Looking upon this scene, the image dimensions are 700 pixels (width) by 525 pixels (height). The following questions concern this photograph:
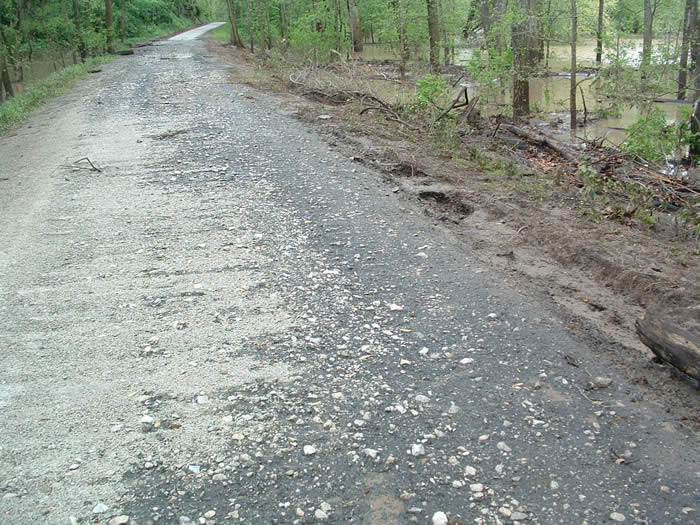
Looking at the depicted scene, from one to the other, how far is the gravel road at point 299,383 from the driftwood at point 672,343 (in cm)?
35

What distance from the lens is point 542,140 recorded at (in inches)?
398

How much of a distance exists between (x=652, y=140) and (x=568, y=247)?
4.87m

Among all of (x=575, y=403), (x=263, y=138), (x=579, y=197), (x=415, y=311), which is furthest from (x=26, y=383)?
(x=263, y=138)

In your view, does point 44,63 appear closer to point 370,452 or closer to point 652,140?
point 652,140

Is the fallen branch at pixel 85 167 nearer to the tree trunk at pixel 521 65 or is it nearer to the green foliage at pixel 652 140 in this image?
the green foliage at pixel 652 140

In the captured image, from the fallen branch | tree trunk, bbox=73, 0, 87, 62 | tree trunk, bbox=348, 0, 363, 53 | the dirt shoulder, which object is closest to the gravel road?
the dirt shoulder

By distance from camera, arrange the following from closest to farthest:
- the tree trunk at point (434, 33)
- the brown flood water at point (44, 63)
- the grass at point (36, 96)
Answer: the grass at point (36, 96)
the tree trunk at point (434, 33)
the brown flood water at point (44, 63)

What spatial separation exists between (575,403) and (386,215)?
10.8ft

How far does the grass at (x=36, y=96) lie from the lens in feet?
44.2

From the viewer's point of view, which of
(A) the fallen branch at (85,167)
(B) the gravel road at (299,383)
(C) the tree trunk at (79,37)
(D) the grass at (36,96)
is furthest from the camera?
(C) the tree trunk at (79,37)

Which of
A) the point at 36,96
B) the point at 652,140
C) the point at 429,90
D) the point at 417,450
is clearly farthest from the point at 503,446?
the point at 36,96

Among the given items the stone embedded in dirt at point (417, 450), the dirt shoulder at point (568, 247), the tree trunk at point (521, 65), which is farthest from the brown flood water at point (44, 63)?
the stone embedded in dirt at point (417, 450)

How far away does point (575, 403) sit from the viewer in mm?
3453

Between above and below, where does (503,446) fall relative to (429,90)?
below
